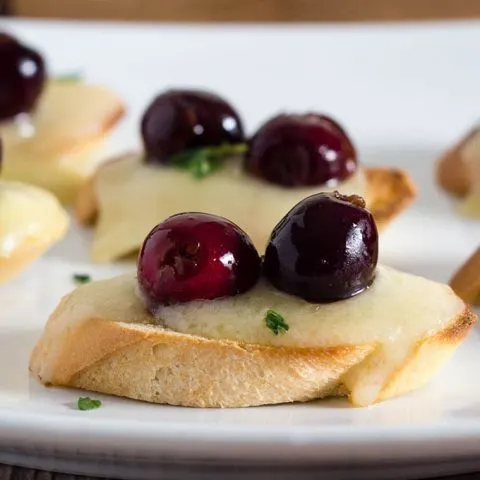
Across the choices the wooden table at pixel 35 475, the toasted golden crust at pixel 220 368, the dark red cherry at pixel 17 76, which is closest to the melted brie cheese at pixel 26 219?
the dark red cherry at pixel 17 76

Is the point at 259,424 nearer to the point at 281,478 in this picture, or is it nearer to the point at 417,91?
the point at 281,478

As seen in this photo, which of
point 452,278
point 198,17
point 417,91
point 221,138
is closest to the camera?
point 452,278

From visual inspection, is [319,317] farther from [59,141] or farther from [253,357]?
[59,141]

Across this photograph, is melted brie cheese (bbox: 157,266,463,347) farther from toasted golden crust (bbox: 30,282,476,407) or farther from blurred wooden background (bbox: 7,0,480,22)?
blurred wooden background (bbox: 7,0,480,22)

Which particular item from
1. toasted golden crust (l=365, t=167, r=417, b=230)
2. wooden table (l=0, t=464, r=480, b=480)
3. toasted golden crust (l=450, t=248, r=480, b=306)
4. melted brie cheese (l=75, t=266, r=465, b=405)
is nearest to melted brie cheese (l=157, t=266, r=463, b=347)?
melted brie cheese (l=75, t=266, r=465, b=405)

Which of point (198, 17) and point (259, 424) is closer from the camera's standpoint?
point (259, 424)

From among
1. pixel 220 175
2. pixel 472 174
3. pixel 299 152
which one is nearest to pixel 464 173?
pixel 472 174

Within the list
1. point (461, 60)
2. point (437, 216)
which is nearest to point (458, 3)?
point (461, 60)
